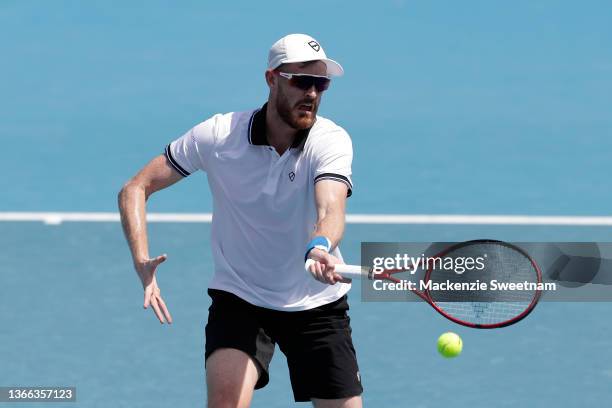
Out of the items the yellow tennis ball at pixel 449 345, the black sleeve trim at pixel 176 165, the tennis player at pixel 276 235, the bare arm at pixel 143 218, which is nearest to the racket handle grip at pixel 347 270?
the tennis player at pixel 276 235

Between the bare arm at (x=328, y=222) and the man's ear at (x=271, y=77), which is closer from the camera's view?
the bare arm at (x=328, y=222)

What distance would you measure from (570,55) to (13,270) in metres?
7.30

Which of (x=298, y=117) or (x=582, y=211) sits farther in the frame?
(x=582, y=211)

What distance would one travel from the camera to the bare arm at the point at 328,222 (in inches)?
209

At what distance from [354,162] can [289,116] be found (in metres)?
5.80

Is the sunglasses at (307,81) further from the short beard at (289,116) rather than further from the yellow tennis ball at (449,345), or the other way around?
the yellow tennis ball at (449,345)

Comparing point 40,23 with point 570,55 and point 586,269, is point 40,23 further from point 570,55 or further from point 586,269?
point 586,269

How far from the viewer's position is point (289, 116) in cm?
601

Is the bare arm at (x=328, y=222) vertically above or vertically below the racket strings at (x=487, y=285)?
above

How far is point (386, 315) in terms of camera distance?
9.04 metres

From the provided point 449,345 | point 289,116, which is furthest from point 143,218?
point 449,345

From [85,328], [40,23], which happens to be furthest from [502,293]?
[40,23]

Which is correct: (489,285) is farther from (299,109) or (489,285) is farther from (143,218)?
(143,218)

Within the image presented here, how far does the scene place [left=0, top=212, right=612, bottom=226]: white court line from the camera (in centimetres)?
1045
